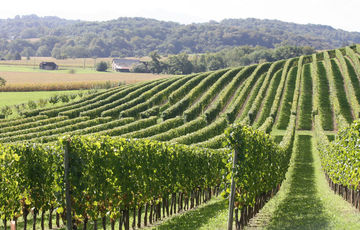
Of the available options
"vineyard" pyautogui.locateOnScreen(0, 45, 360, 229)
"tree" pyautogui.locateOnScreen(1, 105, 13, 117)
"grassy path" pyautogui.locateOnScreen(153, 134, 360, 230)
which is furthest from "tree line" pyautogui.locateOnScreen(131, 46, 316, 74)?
"grassy path" pyautogui.locateOnScreen(153, 134, 360, 230)

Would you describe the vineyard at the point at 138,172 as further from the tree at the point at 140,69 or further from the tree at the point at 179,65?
the tree at the point at 140,69

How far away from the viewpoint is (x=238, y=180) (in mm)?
17016

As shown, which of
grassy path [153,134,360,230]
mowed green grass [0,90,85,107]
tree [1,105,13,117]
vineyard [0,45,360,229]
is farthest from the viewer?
mowed green grass [0,90,85,107]

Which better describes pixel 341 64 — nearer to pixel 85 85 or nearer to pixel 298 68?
pixel 298 68

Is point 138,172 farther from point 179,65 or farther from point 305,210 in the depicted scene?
point 179,65

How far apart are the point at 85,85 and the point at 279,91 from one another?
2387 inches

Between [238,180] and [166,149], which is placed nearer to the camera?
[238,180]

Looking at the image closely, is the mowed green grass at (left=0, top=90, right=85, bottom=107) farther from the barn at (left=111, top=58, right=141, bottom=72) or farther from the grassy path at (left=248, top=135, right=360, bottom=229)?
the barn at (left=111, top=58, right=141, bottom=72)

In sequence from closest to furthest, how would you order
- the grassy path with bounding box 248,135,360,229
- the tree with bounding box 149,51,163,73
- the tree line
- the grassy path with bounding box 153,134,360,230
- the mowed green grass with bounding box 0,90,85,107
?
the grassy path with bounding box 248,135,360,229
the grassy path with bounding box 153,134,360,230
the mowed green grass with bounding box 0,90,85,107
the tree with bounding box 149,51,163,73
the tree line

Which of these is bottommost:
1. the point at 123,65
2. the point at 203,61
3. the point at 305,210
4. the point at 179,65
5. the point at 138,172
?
the point at 305,210

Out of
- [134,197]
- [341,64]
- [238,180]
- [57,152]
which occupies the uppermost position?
[341,64]

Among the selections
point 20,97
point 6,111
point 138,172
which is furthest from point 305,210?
point 20,97

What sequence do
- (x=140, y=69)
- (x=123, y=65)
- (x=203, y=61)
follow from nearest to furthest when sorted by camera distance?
(x=140, y=69) < (x=123, y=65) < (x=203, y=61)

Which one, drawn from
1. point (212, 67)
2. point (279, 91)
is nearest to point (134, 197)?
point (279, 91)
